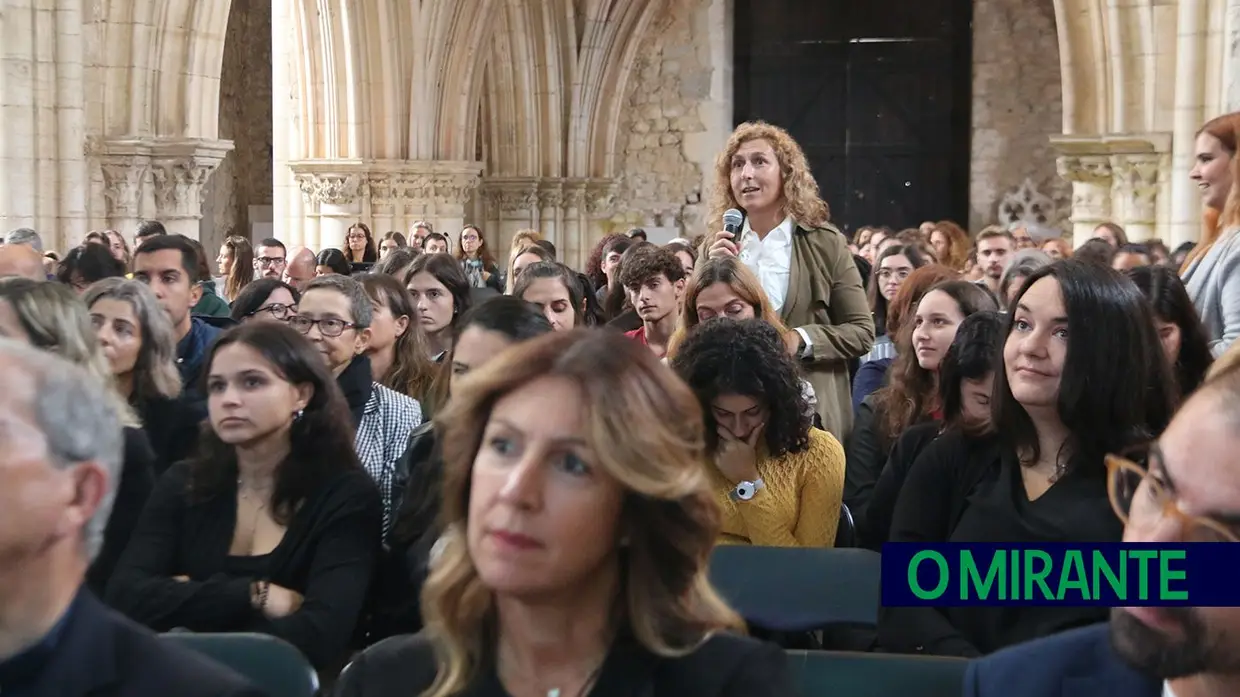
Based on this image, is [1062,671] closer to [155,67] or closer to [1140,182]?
[155,67]

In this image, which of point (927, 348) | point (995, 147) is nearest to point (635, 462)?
point (927, 348)

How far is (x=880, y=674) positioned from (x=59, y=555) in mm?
1341

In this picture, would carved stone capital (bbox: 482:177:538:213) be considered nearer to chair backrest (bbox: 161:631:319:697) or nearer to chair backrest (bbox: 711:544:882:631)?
chair backrest (bbox: 711:544:882:631)

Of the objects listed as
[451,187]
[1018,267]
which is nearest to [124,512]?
[1018,267]

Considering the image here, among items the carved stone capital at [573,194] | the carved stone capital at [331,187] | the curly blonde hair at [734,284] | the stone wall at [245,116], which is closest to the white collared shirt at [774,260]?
the curly blonde hair at [734,284]

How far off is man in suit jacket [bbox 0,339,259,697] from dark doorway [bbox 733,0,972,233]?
775 inches

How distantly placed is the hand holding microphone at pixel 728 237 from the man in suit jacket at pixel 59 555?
122 inches

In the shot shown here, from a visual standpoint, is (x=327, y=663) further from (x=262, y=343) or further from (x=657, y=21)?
(x=657, y=21)

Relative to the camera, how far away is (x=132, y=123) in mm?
11930

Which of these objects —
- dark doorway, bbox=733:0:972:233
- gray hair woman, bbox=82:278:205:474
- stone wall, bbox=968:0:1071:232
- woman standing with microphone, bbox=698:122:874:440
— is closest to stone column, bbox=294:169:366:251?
dark doorway, bbox=733:0:972:233

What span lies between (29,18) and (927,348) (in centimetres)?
707

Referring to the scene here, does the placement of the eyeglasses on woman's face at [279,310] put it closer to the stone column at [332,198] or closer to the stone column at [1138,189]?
the stone column at [1138,189]

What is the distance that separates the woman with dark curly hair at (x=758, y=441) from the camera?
155 inches

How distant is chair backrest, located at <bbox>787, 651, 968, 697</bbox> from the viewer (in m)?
2.66
